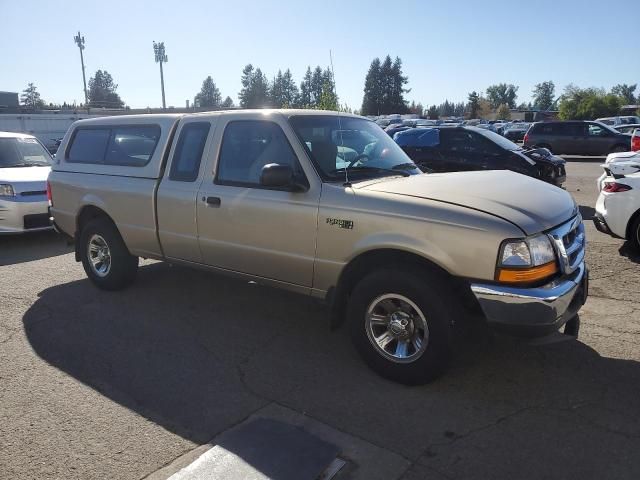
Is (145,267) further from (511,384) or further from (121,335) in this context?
(511,384)

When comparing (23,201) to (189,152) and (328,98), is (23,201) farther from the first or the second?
(328,98)

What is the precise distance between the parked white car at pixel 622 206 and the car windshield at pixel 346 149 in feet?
11.6

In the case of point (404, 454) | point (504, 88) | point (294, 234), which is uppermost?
point (504, 88)

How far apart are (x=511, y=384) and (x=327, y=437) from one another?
56.8 inches

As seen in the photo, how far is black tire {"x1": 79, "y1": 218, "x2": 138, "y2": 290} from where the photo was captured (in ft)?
18.8

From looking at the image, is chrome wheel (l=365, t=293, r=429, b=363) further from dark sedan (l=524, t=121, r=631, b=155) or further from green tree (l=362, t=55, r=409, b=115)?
green tree (l=362, t=55, r=409, b=115)

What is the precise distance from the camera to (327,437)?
10.3ft

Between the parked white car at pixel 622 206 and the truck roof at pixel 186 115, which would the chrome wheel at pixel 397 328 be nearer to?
the truck roof at pixel 186 115

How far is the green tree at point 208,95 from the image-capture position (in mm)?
124188

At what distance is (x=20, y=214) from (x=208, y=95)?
414 feet

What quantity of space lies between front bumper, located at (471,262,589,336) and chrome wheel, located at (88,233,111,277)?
4264 millimetres

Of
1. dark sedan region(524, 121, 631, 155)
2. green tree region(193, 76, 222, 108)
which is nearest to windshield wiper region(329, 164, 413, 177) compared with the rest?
dark sedan region(524, 121, 631, 155)

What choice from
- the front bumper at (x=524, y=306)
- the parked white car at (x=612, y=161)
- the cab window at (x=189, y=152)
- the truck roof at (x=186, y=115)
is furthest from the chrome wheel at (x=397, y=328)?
the parked white car at (x=612, y=161)

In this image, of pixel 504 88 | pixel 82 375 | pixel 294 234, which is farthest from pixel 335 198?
pixel 504 88
